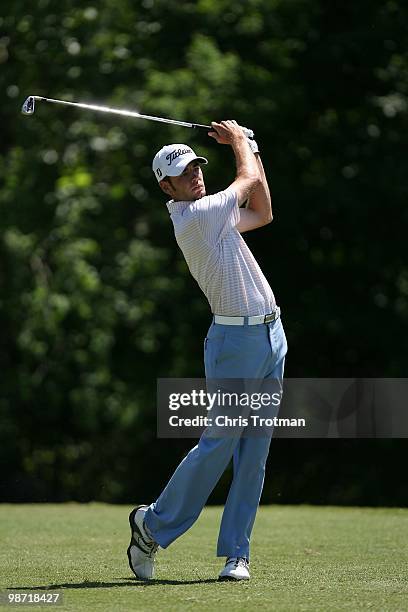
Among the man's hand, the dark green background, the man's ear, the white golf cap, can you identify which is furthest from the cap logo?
the dark green background

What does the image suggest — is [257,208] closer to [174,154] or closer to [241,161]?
[241,161]

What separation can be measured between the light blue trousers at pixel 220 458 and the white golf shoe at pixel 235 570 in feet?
0.10

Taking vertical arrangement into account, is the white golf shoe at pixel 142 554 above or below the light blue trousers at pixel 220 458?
below

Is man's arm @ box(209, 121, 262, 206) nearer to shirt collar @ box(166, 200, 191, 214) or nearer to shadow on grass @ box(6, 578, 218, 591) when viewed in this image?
shirt collar @ box(166, 200, 191, 214)

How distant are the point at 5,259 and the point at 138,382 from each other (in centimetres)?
250

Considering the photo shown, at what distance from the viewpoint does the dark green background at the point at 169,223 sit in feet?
56.4

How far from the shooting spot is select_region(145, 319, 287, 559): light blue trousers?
590 cm

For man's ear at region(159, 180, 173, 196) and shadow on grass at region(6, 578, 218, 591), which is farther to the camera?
man's ear at region(159, 180, 173, 196)

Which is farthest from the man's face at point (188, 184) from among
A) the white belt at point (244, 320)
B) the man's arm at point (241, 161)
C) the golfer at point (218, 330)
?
the white belt at point (244, 320)

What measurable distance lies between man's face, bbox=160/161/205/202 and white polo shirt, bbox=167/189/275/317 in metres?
0.05

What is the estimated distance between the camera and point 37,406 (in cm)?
1822

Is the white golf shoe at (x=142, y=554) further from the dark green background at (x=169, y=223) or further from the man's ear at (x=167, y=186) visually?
the dark green background at (x=169, y=223)

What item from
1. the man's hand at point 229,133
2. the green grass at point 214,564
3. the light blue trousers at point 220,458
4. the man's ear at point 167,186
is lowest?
the green grass at point 214,564

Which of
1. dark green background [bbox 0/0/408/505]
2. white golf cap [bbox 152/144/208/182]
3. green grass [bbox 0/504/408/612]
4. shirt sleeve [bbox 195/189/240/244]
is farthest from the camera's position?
dark green background [bbox 0/0/408/505]
